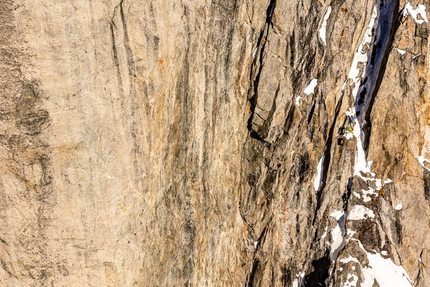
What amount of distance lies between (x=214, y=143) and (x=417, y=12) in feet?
28.2

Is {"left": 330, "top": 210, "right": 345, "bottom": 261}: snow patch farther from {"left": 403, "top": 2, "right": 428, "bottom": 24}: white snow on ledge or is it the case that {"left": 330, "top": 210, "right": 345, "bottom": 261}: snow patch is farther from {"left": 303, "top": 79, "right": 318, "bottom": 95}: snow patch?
{"left": 403, "top": 2, "right": 428, "bottom": 24}: white snow on ledge

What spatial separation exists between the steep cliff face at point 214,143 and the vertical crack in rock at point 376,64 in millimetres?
54

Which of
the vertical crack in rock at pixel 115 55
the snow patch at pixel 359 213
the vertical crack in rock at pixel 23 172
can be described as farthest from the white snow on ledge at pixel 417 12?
the vertical crack in rock at pixel 23 172

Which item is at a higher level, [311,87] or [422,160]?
[311,87]

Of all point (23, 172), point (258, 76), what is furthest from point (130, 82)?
point (258, 76)

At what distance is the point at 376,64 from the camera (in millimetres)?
12523

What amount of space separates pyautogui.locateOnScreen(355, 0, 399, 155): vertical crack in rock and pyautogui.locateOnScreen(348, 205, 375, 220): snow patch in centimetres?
211

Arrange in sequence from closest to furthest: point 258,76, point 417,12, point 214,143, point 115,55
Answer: point 115,55
point 214,143
point 258,76
point 417,12

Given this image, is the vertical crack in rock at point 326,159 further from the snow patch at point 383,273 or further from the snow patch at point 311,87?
the snow patch at point 383,273

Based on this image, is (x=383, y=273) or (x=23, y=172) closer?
(x=23, y=172)

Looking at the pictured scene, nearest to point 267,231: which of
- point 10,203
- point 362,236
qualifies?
point 362,236

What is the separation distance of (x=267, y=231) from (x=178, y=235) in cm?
436

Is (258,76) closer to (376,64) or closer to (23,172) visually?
(376,64)

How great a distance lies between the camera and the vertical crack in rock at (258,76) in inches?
444
